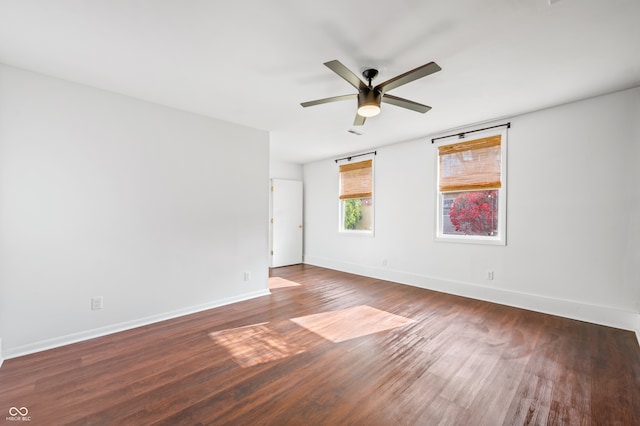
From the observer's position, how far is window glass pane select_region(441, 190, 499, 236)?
3916mm

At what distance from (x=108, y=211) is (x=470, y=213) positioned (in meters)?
4.81

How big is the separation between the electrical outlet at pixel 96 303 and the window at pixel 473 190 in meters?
4.62

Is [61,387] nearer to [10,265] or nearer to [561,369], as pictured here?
[10,265]

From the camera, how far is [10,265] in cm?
237

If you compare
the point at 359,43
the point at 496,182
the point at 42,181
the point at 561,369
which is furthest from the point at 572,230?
the point at 42,181

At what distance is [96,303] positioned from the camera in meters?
2.77

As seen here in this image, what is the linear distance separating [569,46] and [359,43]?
1.66 metres

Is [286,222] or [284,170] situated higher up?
[284,170]

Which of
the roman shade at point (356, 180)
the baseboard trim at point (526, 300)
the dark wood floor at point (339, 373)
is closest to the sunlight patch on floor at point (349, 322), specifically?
the dark wood floor at point (339, 373)

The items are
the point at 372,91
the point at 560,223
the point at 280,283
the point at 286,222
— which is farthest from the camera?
the point at 286,222

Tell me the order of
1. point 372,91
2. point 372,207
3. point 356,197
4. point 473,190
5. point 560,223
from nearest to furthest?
1. point 372,91
2. point 560,223
3. point 473,190
4. point 372,207
5. point 356,197

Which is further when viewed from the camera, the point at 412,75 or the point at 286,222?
the point at 286,222

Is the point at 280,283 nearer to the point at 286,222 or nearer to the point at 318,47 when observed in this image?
the point at 286,222

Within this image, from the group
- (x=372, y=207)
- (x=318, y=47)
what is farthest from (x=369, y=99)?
(x=372, y=207)
